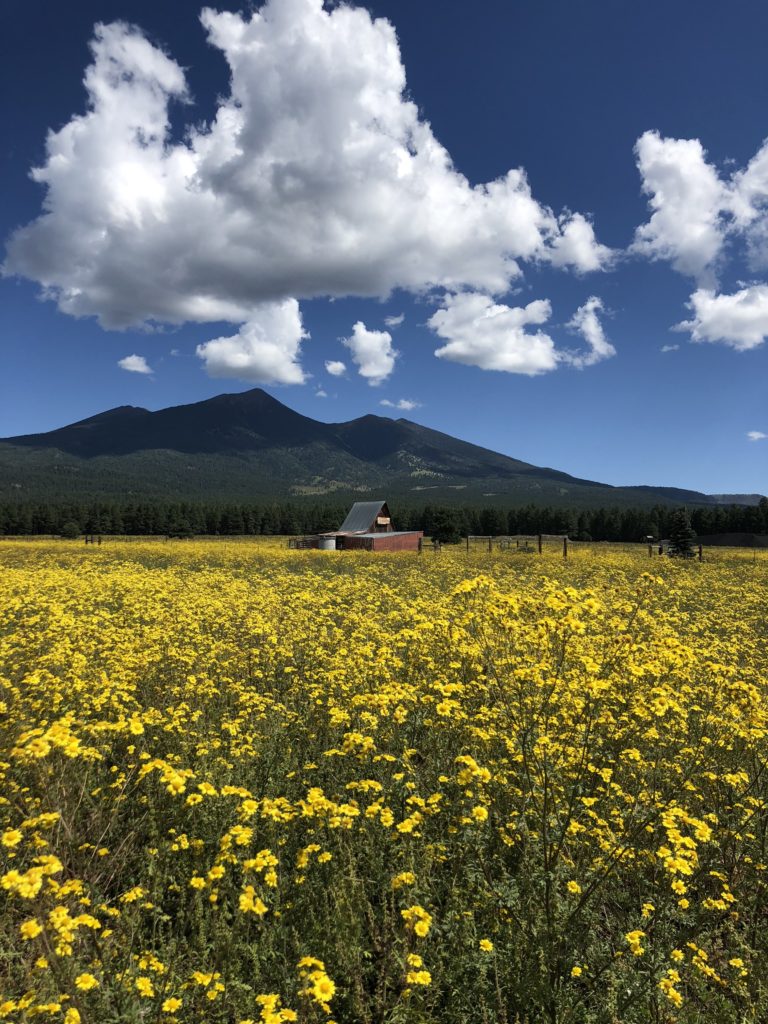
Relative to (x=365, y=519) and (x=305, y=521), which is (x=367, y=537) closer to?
(x=365, y=519)

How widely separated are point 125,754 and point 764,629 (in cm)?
1345

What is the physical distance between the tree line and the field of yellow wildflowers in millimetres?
103105

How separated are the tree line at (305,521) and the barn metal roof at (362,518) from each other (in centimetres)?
3877

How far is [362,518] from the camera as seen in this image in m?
71.6

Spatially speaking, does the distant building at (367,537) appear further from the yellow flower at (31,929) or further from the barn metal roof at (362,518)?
the yellow flower at (31,929)

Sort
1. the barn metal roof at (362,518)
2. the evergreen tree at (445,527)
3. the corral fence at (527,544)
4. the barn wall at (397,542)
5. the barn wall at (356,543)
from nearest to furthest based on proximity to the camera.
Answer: the corral fence at (527,544) < the barn wall at (397,542) < the barn wall at (356,543) < the evergreen tree at (445,527) < the barn metal roof at (362,518)

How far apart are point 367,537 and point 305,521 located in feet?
230

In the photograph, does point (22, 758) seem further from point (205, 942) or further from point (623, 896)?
point (623, 896)

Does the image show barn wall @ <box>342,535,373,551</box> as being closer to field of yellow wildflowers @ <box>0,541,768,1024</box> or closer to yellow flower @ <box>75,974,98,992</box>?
Answer: field of yellow wildflowers @ <box>0,541,768,1024</box>

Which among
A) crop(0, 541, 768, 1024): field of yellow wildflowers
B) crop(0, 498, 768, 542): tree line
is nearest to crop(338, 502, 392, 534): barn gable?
crop(0, 498, 768, 542): tree line

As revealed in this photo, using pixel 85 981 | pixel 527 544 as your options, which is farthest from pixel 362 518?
pixel 85 981

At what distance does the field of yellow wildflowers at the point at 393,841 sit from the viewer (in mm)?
3139

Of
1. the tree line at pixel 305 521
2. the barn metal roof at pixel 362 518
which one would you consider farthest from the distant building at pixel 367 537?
the tree line at pixel 305 521

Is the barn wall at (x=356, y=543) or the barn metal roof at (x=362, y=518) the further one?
the barn metal roof at (x=362, y=518)
